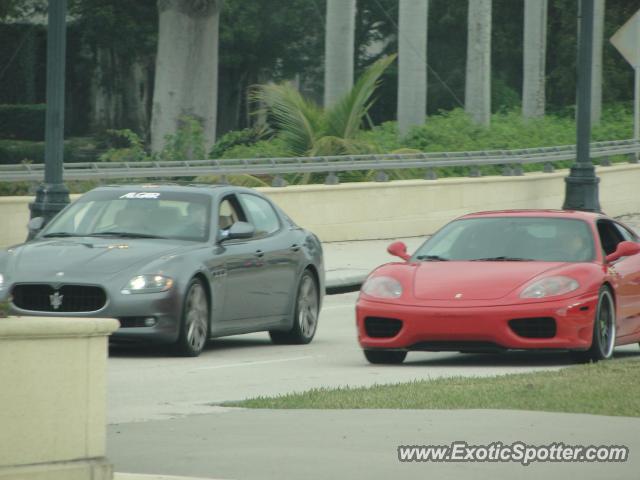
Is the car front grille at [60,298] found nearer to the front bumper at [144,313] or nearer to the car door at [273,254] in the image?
the front bumper at [144,313]

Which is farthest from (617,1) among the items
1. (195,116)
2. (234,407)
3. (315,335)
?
(234,407)

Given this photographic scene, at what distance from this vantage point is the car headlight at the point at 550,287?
45.3 feet

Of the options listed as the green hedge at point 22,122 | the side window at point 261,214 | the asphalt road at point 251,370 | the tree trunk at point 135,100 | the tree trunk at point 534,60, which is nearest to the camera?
the asphalt road at point 251,370

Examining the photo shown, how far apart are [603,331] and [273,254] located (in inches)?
135

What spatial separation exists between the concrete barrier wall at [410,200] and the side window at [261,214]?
10.4 metres

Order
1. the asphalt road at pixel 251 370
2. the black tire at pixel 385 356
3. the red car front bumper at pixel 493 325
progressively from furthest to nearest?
1. the black tire at pixel 385 356
2. the red car front bumper at pixel 493 325
3. the asphalt road at pixel 251 370

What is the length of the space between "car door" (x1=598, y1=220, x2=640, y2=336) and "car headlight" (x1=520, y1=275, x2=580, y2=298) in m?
0.74

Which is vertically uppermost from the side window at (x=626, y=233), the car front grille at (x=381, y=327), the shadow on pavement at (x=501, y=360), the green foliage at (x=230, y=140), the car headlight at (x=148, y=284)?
the green foliage at (x=230, y=140)

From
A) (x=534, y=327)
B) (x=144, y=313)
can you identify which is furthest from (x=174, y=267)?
(x=534, y=327)

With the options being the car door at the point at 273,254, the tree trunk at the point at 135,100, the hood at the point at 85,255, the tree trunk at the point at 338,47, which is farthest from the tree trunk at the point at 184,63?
the tree trunk at the point at 135,100

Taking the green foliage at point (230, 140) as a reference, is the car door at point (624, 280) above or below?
below

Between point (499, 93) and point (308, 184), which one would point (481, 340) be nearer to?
point (308, 184)

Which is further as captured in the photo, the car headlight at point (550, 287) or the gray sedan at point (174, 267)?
the gray sedan at point (174, 267)

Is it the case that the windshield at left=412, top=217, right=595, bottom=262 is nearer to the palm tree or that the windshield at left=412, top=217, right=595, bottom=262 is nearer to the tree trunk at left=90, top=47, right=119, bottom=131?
the palm tree
